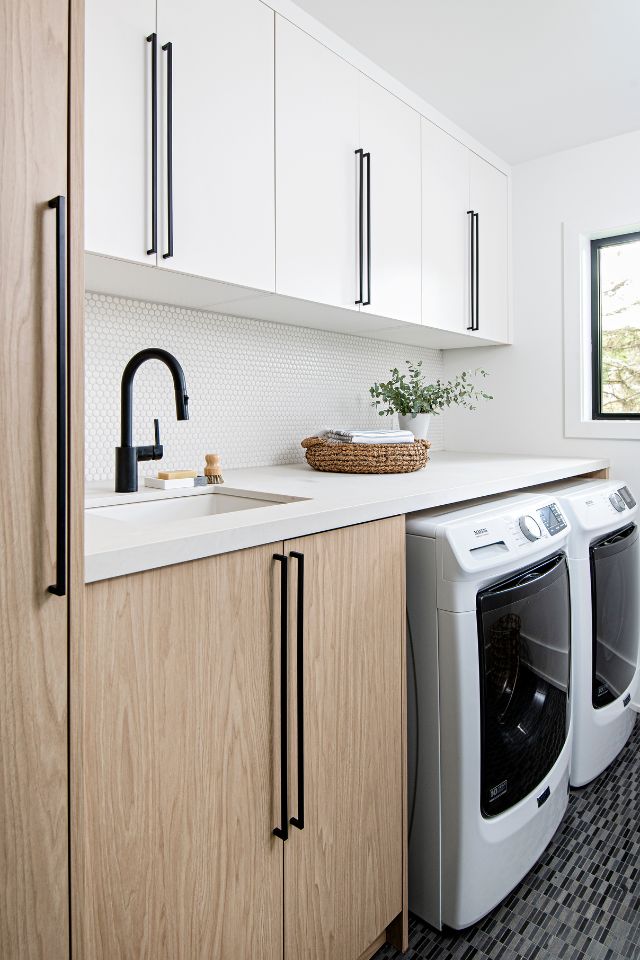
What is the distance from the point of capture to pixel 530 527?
158 centimetres

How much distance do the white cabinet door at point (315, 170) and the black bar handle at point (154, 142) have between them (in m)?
0.38

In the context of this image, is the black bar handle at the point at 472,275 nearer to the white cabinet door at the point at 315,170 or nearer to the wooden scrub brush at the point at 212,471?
the white cabinet door at the point at 315,170

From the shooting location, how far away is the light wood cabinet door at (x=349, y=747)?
1172 millimetres

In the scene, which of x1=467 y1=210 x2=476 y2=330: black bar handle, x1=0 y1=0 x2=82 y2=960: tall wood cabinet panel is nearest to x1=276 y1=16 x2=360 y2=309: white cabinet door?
x1=467 y1=210 x2=476 y2=330: black bar handle

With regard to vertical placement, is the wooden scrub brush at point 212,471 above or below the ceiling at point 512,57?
below

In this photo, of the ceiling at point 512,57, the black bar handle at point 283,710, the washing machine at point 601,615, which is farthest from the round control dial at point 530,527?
the ceiling at point 512,57

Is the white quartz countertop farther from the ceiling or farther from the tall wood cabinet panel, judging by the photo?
the ceiling

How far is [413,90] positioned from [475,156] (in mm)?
495

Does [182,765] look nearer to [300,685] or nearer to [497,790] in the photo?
[300,685]

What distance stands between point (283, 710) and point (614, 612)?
1.42 metres

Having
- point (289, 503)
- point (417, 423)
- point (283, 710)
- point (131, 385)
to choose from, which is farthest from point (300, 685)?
point (417, 423)

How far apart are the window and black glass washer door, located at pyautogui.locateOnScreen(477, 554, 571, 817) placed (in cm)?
118

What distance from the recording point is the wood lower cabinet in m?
0.88

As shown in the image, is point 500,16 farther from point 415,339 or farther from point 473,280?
point 415,339
